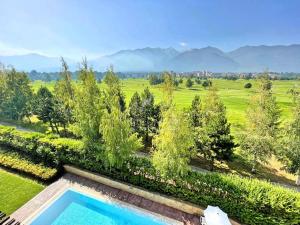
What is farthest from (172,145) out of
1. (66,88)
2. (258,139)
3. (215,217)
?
(66,88)

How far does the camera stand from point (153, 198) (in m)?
19.3

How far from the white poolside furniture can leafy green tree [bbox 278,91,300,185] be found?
9.96 meters

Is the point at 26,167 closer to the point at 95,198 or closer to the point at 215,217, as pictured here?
the point at 95,198

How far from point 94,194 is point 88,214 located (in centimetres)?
231

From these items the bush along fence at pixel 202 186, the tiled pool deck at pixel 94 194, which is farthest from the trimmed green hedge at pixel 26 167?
the tiled pool deck at pixel 94 194

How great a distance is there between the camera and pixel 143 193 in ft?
64.6

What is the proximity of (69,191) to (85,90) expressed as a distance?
9651 millimetres

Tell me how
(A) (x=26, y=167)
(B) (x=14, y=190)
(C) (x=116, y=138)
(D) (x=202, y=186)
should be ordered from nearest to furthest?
1. (D) (x=202, y=186)
2. (C) (x=116, y=138)
3. (B) (x=14, y=190)
4. (A) (x=26, y=167)

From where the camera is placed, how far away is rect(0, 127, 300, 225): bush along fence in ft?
51.3

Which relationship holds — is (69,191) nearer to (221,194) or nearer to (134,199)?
(134,199)

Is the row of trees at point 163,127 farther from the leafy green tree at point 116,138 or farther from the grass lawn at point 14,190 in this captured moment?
the grass lawn at point 14,190

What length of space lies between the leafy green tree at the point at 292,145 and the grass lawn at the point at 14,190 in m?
22.8

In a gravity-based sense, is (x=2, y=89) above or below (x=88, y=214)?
above

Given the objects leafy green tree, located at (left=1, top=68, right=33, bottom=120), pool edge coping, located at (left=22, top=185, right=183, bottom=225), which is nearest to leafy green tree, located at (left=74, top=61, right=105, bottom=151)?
pool edge coping, located at (left=22, top=185, right=183, bottom=225)
